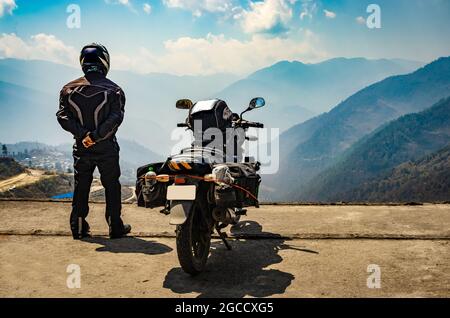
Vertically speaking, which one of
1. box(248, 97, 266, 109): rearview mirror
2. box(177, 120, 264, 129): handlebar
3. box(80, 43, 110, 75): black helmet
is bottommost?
box(177, 120, 264, 129): handlebar

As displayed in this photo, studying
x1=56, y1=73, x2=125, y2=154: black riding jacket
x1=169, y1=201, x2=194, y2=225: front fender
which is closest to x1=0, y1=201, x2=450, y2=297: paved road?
x1=169, y1=201, x2=194, y2=225: front fender

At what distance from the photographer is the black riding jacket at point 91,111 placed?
6.60 meters

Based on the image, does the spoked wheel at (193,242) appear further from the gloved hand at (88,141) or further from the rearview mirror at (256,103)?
the rearview mirror at (256,103)

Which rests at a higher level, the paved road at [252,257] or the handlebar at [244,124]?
the handlebar at [244,124]

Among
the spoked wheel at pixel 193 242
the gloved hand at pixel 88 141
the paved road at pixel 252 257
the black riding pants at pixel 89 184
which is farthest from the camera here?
the black riding pants at pixel 89 184

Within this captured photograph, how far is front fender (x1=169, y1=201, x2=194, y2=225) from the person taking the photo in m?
4.65

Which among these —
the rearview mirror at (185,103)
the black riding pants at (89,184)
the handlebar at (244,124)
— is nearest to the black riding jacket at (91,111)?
the black riding pants at (89,184)

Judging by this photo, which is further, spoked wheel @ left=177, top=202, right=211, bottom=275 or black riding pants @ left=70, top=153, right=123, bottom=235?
black riding pants @ left=70, top=153, right=123, bottom=235

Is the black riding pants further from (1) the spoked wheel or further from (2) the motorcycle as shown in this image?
(1) the spoked wheel

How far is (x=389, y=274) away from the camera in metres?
5.09

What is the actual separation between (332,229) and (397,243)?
1245 mm

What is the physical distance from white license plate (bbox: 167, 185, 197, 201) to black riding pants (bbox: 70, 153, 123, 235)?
235 cm

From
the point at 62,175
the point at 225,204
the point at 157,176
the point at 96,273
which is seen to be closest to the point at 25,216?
the point at 96,273

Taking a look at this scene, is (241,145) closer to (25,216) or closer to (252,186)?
(252,186)
